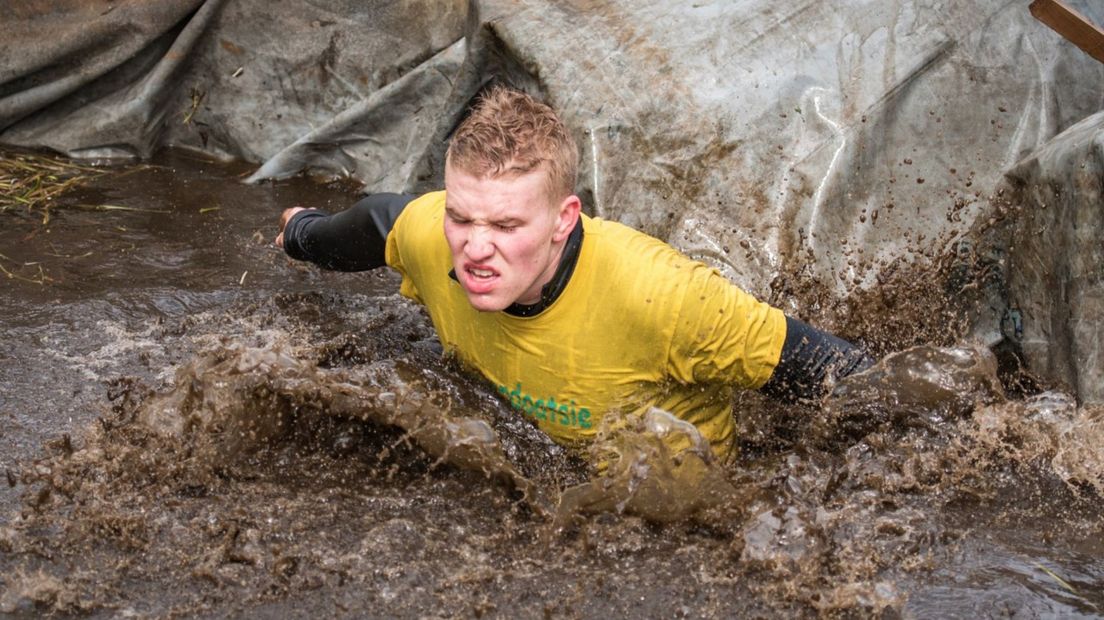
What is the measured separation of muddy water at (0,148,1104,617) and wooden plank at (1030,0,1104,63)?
1.01m

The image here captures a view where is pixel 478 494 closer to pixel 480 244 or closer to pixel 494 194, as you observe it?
pixel 480 244

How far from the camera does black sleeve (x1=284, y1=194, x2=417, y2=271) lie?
431cm

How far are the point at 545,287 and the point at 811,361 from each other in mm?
798

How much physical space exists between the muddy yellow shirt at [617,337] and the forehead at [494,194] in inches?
11.6

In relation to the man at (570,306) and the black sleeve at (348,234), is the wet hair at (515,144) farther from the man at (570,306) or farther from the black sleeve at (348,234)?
the black sleeve at (348,234)

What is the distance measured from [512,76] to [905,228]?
1.75 metres

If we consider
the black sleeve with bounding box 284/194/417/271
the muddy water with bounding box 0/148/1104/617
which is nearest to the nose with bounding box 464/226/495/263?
the muddy water with bounding box 0/148/1104/617

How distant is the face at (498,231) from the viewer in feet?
11.6

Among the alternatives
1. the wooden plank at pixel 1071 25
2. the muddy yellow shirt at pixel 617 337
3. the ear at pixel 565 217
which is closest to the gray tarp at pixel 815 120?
the wooden plank at pixel 1071 25

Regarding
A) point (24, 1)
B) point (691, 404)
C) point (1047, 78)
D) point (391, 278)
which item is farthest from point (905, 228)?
point (24, 1)

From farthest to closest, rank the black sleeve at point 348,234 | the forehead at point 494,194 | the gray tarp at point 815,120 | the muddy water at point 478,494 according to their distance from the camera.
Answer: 1. the gray tarp at point 815,120
2. the black sleeve at point 348,234
3. the forehead at point 494,194
4. the muddy water at point 478,494

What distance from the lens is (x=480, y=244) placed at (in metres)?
3.55

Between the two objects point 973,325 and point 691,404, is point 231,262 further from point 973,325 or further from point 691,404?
point 973,325

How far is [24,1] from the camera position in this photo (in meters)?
6.50
